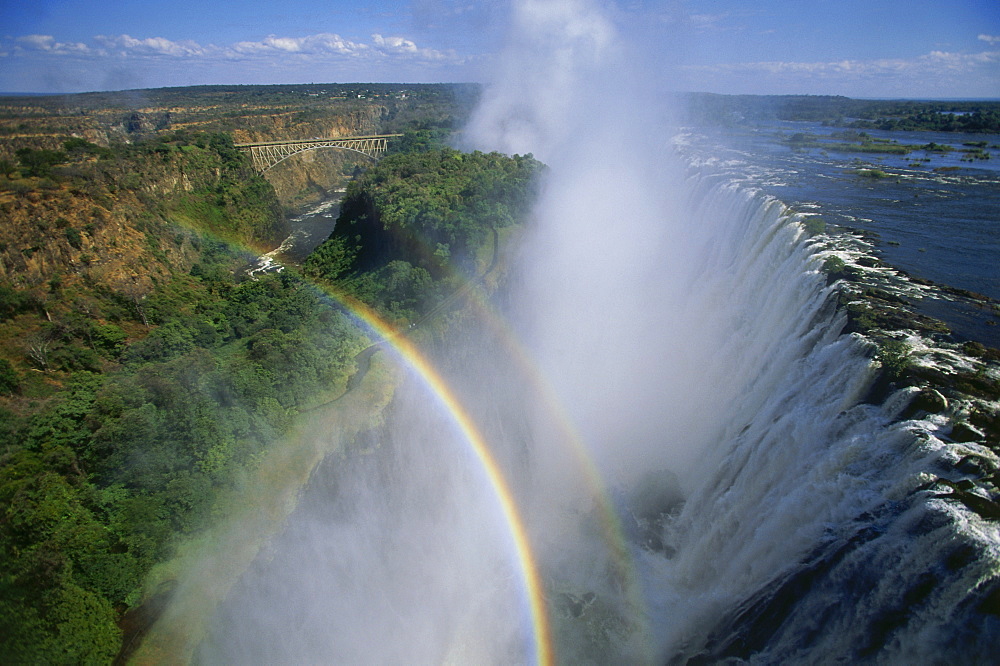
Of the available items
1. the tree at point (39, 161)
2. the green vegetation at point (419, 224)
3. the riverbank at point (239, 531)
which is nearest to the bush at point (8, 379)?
the riverbank at point (239, 531)

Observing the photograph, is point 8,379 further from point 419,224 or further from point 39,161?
point 39,161

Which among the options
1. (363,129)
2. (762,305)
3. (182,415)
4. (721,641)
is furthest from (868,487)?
(363,129)

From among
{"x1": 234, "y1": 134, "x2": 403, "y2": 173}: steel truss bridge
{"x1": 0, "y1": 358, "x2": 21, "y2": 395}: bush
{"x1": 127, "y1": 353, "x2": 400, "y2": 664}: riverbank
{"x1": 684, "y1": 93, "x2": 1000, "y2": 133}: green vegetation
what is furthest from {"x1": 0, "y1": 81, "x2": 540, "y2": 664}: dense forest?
{"x1": 684, "y1": 93, "x2": 1000, "y2": 133}: green vegetation

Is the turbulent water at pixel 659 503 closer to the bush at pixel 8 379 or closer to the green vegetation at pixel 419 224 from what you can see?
the green vegetation at pixel 419 224

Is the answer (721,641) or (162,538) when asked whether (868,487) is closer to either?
(721,641)

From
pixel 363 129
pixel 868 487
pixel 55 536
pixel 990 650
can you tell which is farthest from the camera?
pixel 363 129

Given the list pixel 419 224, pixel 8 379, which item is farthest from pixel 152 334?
pixel 419 224

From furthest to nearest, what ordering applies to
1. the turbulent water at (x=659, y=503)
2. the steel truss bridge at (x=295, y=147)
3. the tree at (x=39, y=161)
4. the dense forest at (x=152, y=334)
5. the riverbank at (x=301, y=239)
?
1. the steel truss bridge at (x=295, y=147)
2. the riverbank at (x=301, y=239)
3. the tree at (x=39, y=161)
4. the dense forest at (x=152, y=334)
5. the turbulent water at (x=659, y=503)
